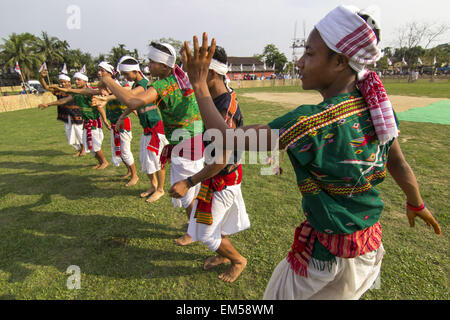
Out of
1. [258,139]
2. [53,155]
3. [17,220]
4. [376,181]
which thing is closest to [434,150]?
[376,181]

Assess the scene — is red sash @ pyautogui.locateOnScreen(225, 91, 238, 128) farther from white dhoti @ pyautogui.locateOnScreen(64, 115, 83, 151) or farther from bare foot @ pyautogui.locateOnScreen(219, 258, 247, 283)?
white dhoti @ pyautogui.locateOnScreen(64, 115, 83, 151)

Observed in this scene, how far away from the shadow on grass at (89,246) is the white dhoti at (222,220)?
0.66 meters

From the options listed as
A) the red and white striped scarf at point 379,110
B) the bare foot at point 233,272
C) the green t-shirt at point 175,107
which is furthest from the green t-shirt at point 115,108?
the red and white striped scarf at point 379,110

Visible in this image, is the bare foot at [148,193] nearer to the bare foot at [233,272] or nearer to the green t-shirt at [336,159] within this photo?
the bare foot at [233,272]

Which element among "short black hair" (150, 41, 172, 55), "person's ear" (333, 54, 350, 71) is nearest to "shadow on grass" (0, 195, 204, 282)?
"short black hair" (150, 41, 172, 55)

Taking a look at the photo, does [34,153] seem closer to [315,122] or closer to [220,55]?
[220,55]

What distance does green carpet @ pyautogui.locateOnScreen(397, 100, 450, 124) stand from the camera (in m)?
10.5

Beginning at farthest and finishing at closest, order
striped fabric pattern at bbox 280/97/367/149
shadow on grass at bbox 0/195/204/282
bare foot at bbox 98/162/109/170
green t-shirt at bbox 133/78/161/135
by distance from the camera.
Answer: bare foot at bbox 98/162/109/170, green t-shirt at bbox 133/78/161/135, shadow on grass at bbox 0/195/204/282, striped fabric pattern at bbox 280/97/367/149

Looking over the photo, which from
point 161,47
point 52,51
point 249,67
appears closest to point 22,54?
point 52,51

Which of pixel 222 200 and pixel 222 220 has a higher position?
pixel 222 200

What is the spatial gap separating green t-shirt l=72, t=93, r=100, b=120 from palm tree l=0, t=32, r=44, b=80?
2216 inches

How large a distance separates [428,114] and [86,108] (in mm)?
14006

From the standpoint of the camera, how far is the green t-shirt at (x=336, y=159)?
1141 mm

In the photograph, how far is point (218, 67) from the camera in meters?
2.35
